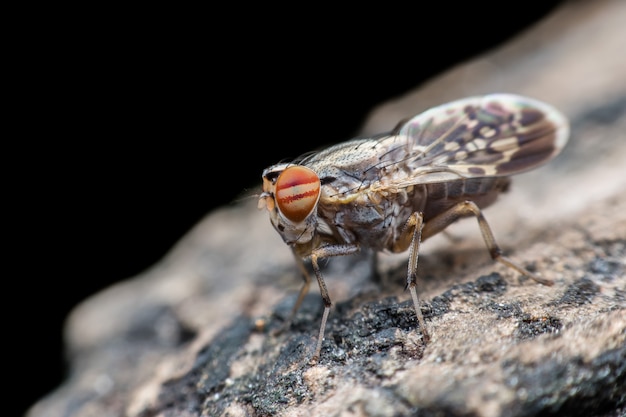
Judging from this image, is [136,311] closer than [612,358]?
No

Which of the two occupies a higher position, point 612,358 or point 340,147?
point 340,147

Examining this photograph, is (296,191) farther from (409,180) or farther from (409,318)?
(409,318)

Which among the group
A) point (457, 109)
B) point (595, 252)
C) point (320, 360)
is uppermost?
point (457, 109)

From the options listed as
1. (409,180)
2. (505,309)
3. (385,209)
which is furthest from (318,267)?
(505,309)

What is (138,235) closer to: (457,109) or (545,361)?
(457,109)

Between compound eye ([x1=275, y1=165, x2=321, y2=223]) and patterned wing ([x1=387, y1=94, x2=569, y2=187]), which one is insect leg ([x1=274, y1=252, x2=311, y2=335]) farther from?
patterned wing ([x1=387, y1=94, x2=569, y2=187])

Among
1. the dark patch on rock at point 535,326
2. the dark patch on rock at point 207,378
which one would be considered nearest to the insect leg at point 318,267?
the dark patch on rock at point 207,378

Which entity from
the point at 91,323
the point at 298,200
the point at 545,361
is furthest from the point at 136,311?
the point at 545,361
